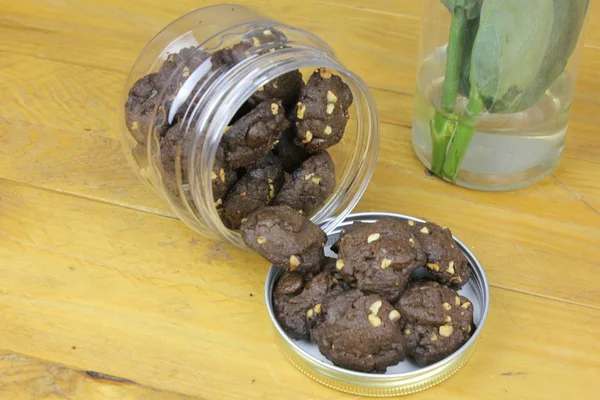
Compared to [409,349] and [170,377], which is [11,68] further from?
[409,349]

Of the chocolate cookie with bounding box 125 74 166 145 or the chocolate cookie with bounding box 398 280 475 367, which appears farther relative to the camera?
the chocolate cookie with bounding box 125 74 166 145

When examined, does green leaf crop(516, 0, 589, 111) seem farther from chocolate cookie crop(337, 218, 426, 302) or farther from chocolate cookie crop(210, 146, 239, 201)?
chocolate cookie crop(210, 146, 239, 201)

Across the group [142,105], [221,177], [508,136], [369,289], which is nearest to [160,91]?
[142,105]

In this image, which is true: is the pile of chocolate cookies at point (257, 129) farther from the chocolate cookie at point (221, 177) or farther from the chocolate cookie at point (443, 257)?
the chocolate cookie at point (443, 257)

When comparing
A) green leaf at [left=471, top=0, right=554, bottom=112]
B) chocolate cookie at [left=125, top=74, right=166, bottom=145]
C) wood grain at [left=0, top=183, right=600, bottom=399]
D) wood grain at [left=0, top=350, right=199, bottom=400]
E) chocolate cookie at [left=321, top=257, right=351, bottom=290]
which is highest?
green leaf at [left=471, top=0, right=554, bottom=112]

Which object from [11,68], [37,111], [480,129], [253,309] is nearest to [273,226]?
[253,309]

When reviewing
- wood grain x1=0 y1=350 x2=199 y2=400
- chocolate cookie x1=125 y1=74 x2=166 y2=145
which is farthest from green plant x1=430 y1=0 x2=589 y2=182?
wood grain x1=0 y1=350 x2=199 y2=400

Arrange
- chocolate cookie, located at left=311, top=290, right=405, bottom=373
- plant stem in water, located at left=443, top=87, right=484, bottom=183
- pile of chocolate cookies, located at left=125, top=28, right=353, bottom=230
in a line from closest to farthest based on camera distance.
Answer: chocolate cookie, located at left=311, top=290, right=405, bottom=373 < pile of chocolate cookies, located at left=125, top=28, right=353, bottom=230 < plant stem in water, located at left=443, top=87, right=484, bottom=183
